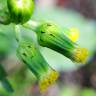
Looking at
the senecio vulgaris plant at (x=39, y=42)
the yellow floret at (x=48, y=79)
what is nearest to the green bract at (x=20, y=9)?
the senecio vulgaris plant at (x=39, y=42)

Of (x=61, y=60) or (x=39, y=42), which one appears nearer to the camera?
(x=39, y=42)

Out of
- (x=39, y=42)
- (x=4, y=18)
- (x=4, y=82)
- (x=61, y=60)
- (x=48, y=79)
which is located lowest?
(x=61, y=60)

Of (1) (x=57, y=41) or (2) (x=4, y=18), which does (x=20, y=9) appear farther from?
(1) (x=57, y=41)

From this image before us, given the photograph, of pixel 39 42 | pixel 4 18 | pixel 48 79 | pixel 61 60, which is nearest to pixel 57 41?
pixel 39 42

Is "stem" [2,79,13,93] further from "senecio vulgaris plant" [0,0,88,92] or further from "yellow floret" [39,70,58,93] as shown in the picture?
"yellow floret" [39,70,58,93]

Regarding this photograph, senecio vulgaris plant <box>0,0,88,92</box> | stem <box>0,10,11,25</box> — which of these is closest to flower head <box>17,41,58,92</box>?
senecio vulgaris plant <box>0,0,88,92</box>

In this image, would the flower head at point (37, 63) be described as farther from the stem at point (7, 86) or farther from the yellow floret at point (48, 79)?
the stem at point (7, 86)

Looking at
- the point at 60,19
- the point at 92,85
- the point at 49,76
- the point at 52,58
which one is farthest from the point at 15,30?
the point at 92,85
